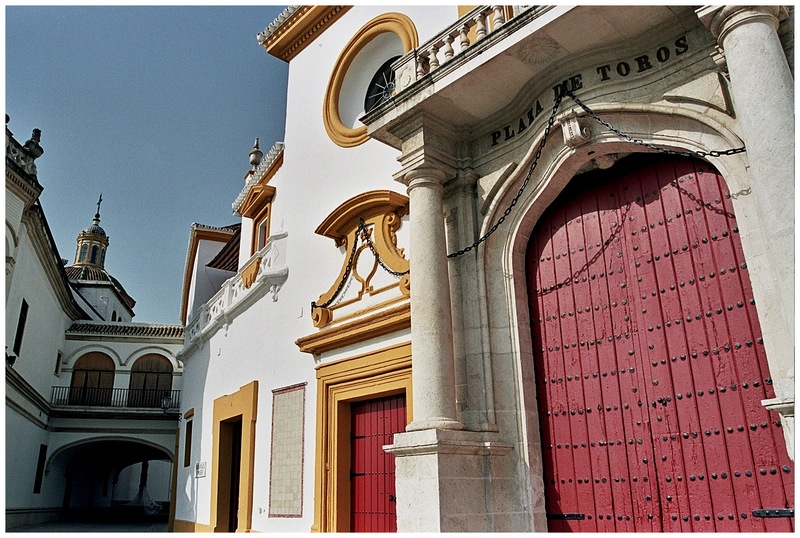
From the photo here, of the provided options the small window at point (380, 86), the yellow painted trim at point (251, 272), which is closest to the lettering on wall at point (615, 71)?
the small window at point (380, 86)

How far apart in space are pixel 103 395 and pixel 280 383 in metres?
16.0


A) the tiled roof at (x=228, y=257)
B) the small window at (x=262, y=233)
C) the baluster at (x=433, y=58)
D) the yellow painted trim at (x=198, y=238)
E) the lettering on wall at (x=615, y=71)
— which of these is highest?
the yellow painted trim at (x=198, y=238)

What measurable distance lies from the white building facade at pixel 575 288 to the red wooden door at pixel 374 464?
3 centimetres

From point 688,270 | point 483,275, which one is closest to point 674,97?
point 688,270

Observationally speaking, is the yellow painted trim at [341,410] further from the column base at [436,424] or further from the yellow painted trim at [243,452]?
the yellow painted trim at [243,452]

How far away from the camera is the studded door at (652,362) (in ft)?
14.1

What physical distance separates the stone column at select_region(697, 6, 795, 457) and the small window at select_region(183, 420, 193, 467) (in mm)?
11781

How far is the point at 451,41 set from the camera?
589 centimetres

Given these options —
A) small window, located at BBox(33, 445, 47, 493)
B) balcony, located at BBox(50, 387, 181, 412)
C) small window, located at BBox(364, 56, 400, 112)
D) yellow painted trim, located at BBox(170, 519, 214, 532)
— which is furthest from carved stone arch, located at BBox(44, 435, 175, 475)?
small window, located at BBox(364, 56, 400, 112)

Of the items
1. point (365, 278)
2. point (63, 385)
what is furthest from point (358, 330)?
point (63, 385)

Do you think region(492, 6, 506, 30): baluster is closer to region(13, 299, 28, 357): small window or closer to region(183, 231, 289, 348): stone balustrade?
region(183, 231, 289, 348): stone balustrade

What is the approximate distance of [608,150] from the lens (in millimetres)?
5207

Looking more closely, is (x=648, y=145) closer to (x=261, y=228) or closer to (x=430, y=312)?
(x=430, y=312)

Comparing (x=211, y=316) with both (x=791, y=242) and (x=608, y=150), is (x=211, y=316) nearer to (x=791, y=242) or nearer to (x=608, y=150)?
(x=608, y=150)
